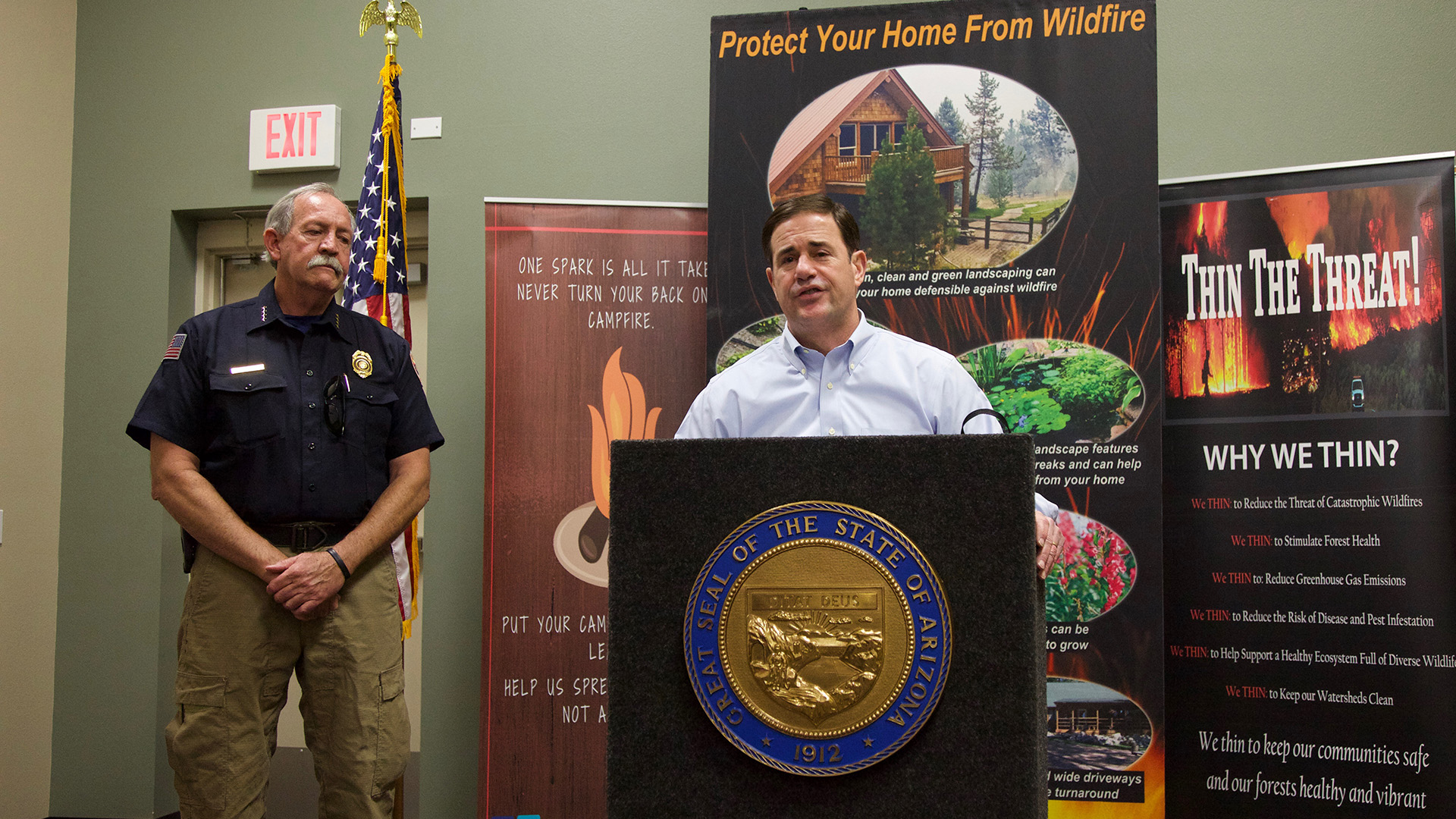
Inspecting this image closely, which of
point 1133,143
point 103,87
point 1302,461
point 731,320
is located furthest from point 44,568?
point 1302,461

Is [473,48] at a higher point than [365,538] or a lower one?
higher

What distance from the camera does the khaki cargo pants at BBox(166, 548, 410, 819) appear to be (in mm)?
1888

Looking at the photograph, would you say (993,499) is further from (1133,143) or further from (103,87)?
(103,87)

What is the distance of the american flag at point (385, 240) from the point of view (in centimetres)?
271

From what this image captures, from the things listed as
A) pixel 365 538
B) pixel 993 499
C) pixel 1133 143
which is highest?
pixel 1133 143

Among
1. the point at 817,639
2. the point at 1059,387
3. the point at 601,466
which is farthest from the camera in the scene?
the point at 601,466

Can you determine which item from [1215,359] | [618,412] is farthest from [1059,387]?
[618,412]

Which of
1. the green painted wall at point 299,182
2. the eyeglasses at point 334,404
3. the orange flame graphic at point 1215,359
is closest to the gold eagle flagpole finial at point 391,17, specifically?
the green painted wall at point 299,182

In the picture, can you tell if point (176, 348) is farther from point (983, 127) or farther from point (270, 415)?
point (983, 127)

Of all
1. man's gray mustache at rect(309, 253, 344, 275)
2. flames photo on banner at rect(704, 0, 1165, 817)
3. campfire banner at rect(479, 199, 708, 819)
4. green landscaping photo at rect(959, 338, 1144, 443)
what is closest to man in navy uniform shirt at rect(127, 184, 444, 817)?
man's gray mustache at rect(309, 253, 344, 275)

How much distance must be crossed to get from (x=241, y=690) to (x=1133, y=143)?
8.21 feet

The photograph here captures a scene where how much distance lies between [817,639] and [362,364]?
159cm

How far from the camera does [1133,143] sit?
7.89 feet

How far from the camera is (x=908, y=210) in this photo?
98.9 inches
